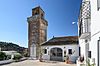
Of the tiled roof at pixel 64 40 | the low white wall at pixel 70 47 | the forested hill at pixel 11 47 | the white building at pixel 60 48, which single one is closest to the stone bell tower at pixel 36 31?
the tiled roof at pixel 64 40

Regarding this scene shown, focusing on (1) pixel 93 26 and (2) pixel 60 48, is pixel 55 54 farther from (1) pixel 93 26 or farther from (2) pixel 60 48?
(1) pixel 93 26

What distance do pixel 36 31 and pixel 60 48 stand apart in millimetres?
8083

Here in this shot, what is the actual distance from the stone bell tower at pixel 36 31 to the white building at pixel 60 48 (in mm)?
3944

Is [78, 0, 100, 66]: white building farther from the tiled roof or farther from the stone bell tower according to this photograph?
the stone bell tower

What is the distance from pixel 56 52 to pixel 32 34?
7.97m

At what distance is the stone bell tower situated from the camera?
38.6 meters

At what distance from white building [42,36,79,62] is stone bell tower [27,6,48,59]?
3.94 metres

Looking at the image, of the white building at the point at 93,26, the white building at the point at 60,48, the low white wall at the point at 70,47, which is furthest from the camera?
the white building at the point at 60,48

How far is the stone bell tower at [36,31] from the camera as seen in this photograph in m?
38.6

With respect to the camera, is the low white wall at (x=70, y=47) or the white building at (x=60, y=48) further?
the white building at (x=60, y=48)

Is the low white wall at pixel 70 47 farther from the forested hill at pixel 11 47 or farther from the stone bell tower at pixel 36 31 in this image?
the forested hill at pixel 11 47

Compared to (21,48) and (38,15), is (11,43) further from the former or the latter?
(38,15)

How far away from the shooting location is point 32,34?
39.7 meters

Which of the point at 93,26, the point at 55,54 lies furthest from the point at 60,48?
the point at 93,26
